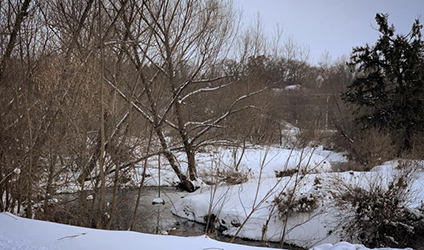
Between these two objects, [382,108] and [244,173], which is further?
[382,108]

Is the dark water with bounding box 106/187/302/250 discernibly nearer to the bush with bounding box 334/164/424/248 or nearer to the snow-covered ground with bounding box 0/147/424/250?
the snow-covered ground with bounding box 0/147/424/250

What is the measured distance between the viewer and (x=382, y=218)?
25.2 feet

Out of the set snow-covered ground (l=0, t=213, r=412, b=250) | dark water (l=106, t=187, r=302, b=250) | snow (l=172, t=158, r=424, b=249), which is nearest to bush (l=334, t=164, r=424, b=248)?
snow (l=172, t=158, r=424, b=249)

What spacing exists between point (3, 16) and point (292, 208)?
7777 mm

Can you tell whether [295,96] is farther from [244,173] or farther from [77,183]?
[77,183]

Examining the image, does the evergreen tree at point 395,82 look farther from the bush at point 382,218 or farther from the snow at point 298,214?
the bush at point 382,218

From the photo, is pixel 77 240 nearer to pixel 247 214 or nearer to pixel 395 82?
pixel 247 214

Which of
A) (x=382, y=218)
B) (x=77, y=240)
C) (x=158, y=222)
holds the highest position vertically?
(x=77, y=240)

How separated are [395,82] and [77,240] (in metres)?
19.3

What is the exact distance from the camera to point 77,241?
9.37 feet

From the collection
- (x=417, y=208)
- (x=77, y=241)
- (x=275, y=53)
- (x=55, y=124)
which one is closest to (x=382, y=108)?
(x=275, y=53)

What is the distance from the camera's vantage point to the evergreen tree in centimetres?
1684


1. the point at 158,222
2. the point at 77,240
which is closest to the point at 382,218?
the point at 158,222

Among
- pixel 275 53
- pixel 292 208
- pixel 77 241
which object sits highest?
pixel 275 53
